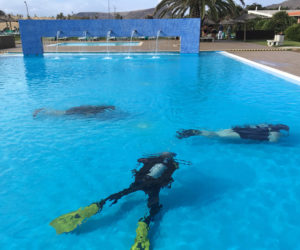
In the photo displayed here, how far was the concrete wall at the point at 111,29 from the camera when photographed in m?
19.7

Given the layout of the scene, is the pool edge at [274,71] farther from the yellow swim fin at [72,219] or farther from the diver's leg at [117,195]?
the yellow swim fin at [72,219]

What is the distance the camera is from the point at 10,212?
3.60 m

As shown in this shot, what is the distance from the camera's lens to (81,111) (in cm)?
736

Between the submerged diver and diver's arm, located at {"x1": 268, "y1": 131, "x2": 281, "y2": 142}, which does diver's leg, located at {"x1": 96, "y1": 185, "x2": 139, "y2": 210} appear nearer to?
diver's arm, located at {"x1": 268, "y1": 131, "x2": 281, "y2": 142}

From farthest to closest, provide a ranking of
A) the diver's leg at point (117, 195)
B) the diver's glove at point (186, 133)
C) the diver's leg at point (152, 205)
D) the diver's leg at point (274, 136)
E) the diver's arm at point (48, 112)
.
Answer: the diver's arm at point (48, 112)
the diver's glove at point (186, 133)
the diver's leg at point (274, 136)
the diver's leg at point (117, 195)
the diver's leg at point (152, 205)

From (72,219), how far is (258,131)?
14.5 ft

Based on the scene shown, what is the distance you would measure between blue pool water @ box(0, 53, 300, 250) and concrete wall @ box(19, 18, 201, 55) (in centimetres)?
1129

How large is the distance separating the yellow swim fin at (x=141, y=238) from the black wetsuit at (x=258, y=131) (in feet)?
10.8

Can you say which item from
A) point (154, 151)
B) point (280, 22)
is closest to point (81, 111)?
point (154, 151)

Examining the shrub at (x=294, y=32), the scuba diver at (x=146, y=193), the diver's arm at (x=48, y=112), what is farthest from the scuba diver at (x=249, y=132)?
the shrub at (x=294, y=32)

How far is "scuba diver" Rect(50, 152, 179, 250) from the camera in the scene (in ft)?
10.7

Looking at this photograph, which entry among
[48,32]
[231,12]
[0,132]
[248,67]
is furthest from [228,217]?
[231,12]

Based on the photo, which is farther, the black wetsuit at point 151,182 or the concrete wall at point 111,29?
the concrete wall at point 111,29

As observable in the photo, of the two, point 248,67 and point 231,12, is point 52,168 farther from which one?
point 231,12
